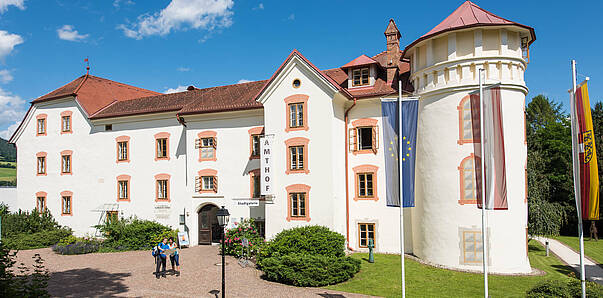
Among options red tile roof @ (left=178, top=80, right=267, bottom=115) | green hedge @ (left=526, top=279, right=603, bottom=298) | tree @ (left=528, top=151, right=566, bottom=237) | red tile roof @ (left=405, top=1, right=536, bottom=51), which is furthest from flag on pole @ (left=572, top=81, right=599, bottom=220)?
red tile roof @ (left=178, top=80, right=267, bottom=115)

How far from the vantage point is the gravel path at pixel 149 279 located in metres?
14.4

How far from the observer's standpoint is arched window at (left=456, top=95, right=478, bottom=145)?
59.0 feet

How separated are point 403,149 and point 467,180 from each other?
688 centimetres

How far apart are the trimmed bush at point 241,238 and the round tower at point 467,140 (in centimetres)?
842

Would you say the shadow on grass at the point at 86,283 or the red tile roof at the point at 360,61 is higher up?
the red tile roof at the point at 360,61

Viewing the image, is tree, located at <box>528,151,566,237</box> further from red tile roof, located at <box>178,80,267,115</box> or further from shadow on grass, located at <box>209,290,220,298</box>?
shadow on grass, located at <box>209,290,220,298</box>

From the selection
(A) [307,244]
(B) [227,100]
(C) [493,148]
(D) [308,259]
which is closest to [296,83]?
(B) [227,100]

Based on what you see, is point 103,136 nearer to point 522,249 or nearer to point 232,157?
point 232,157

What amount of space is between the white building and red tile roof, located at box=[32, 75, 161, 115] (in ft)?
0.48

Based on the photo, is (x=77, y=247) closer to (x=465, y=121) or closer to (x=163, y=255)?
(x=163, y=255)

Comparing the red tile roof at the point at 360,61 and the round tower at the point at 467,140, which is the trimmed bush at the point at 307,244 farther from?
the red tile roof at the point at 360,61

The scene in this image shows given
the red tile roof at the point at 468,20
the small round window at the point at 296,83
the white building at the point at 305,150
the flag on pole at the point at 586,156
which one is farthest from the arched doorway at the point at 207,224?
the flag on pole at the point at 586,156

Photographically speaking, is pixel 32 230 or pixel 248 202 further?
pixel 32 230

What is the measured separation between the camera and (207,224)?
2494 cm
